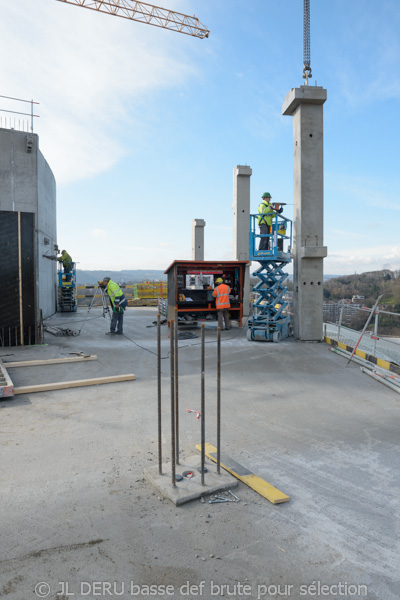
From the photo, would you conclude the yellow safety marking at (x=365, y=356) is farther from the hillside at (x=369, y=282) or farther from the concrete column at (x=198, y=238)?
the hillside at (x=369, y=282)

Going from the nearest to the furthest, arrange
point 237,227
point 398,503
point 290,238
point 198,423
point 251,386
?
point 398,503, point 198,423, point 251,386, point 290,238, point 237,227

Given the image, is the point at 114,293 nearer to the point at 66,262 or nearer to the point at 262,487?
the point at 66,262

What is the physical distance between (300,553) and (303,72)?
14.4 m

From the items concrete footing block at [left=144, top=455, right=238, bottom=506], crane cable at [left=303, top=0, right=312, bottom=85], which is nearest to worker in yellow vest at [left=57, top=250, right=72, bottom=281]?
crane cable at [left=303, top=0, right=312, bottom=85]

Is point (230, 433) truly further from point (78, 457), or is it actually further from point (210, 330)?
point (210, 330)

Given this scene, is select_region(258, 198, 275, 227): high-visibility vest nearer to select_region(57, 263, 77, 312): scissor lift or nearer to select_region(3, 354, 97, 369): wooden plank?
select_region(3, 354, 97, 369): wooden plank

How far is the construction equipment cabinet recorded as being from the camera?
52.8 feet

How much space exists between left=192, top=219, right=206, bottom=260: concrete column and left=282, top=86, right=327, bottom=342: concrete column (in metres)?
15.8


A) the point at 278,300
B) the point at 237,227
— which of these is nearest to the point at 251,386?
the point at 278,300

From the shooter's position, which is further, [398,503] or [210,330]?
[210,330]

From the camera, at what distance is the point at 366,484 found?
3.92m

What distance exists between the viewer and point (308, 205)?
1252 cm

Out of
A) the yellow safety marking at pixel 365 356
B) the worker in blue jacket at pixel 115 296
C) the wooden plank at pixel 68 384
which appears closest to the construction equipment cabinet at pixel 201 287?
the worker in blue jacket at pixel 115 296

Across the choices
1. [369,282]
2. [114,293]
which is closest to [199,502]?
[114,293]
